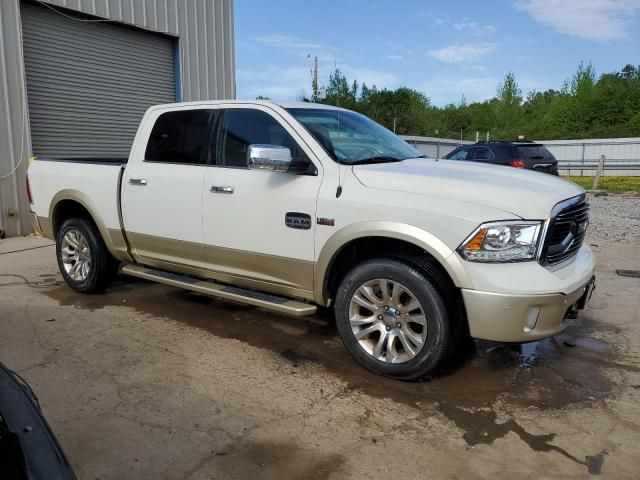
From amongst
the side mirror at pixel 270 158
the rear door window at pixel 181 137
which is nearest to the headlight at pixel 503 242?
the side mirror at pixel 270 158

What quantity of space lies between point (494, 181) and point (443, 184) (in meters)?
0.37

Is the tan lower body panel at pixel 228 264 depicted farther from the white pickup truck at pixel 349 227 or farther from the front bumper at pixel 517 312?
the front bumper at pixel 517 312

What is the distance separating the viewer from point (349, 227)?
3656 millimetres

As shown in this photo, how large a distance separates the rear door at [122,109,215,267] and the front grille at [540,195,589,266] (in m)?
2.70

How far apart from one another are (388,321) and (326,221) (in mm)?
810

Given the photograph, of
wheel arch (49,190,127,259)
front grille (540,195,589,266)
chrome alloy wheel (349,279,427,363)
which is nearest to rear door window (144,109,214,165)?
wheel arch (49,190,127,259)

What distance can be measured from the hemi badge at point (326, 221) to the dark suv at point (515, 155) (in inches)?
378

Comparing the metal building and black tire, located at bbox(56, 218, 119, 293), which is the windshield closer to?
black tire, located at bbox(56, 218, 119, 293)

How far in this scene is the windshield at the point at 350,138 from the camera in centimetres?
407

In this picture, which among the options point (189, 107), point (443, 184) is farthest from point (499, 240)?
point (189, 107)

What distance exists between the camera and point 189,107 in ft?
15.9

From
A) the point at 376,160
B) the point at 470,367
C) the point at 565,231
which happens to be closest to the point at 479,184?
the point at 565,231

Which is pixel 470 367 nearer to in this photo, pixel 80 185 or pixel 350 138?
pixel 350 138

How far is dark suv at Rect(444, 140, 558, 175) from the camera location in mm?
12953
